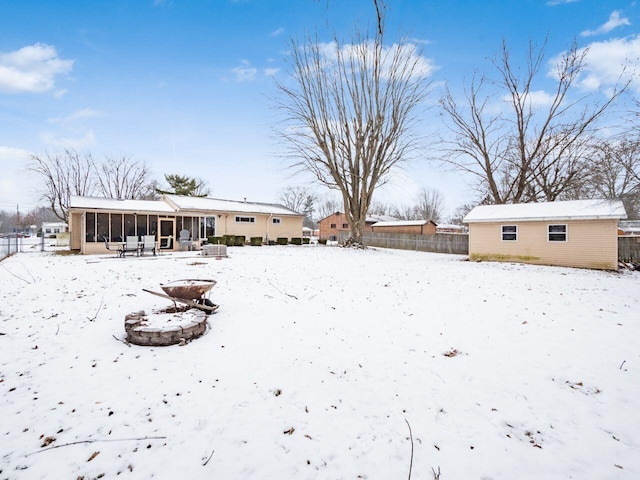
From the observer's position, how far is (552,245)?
13859 millimetres

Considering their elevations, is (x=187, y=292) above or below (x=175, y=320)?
above

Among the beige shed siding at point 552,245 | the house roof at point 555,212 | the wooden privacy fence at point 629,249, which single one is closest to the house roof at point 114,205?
the house roof at point 555,212

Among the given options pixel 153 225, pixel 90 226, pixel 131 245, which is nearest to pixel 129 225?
pixel 153 225

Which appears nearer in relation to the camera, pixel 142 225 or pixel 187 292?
pixel 187 292

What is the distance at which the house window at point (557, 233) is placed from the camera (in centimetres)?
1361

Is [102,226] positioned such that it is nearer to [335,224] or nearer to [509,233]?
[509,233]

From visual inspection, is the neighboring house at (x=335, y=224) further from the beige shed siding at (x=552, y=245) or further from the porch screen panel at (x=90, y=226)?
the porch screen panel at (x=90, y=226)

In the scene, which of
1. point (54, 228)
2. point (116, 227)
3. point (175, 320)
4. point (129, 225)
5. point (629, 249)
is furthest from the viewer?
point (54, 228)

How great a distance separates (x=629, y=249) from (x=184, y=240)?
24270 millimetres

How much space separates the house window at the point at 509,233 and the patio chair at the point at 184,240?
58.0 feet

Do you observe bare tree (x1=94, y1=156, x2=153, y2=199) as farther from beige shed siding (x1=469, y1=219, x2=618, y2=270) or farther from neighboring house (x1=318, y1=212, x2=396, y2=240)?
beige shed siding (x1=469, y1=219, x2=618, y2=270)

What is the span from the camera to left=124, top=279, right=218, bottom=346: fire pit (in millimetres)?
4086

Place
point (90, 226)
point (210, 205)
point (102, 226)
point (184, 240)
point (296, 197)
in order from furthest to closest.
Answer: point (296, 197) < point (210, 205) < point (184, 240) < point (102, 226) < point (90, 226)

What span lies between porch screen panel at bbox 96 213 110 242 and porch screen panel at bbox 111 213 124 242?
0.24m
